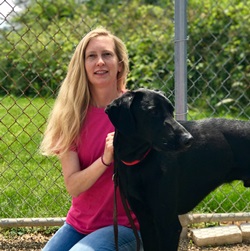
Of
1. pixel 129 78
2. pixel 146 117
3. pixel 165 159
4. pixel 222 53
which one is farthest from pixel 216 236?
pixel 222 53

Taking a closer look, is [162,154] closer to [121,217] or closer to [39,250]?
[121,217]

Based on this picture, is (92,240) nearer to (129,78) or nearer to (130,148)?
(130,148)

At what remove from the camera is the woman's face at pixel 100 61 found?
296cm

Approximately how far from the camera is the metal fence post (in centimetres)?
322

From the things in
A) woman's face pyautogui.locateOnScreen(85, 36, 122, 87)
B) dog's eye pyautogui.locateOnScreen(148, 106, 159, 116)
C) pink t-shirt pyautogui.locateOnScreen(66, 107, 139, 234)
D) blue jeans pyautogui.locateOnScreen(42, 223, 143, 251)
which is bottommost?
blue jeans pyautogui.locateOnScreen(42, 223, 143, 251)

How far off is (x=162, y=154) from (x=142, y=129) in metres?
0.20

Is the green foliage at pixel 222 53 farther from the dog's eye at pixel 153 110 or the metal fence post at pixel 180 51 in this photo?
the dog's eye at pixel 153 110

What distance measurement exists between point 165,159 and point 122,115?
0.33 meters

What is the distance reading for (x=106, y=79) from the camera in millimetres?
2975

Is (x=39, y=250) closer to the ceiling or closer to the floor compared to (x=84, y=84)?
closer to the floor

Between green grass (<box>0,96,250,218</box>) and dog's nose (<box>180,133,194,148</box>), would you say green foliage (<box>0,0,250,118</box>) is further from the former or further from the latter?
dog's nose (<box>180,133,194,148</box>)

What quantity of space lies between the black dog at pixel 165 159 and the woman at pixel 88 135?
25 cm

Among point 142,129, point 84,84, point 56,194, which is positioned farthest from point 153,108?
point 56,194

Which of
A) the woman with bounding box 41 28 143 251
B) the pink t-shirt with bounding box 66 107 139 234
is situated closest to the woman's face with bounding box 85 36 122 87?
the woman with bounding box 41 28 143 251
